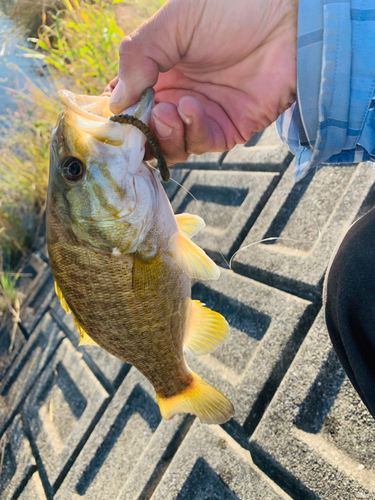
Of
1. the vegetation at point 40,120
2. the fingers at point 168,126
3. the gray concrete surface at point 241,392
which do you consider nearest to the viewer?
the fingers at point 168,126

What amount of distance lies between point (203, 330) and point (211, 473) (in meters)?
0.83

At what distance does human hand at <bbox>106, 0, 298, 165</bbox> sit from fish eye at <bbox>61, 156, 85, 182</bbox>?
0.24 metres

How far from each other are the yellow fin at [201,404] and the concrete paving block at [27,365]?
5.92 ft

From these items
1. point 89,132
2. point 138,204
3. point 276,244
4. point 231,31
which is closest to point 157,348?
point 138,204

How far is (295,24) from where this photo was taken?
55.7 inches

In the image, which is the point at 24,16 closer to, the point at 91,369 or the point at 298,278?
the point at 91,369

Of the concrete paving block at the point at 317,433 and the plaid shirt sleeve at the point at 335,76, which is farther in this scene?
the concrete paving block at the point at 317,433

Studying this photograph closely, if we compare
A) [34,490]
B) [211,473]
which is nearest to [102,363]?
[34,490]

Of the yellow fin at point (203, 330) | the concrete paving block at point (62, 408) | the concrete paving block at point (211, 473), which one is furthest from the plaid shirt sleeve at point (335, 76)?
the concrete paving block at point (62, 408)

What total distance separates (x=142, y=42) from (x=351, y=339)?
1.27 meters

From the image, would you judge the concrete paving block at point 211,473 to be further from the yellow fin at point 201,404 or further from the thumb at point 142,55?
the thumb at point 142,55

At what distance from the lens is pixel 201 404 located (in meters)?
1.56

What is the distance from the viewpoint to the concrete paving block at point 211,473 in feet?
5.76

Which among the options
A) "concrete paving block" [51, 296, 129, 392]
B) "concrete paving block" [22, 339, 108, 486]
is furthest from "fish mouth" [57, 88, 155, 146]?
"concrete paving block" [22, 339, 108, 486]
